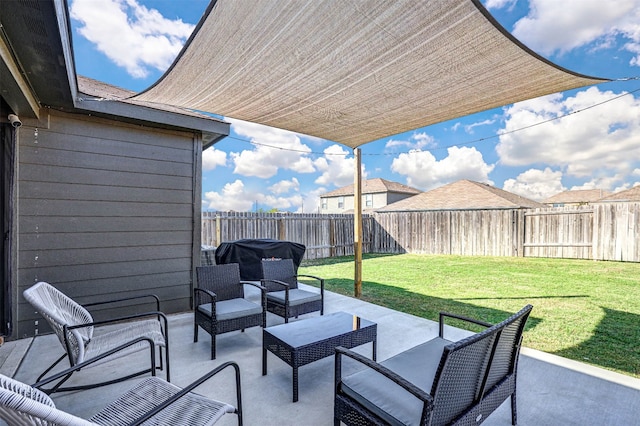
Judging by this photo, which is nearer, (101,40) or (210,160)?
(101,40)

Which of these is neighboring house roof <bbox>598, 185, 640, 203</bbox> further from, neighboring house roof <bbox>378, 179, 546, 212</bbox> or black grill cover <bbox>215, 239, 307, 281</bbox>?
black grill cover <bbox>215, 239, 307, 281</bbox>

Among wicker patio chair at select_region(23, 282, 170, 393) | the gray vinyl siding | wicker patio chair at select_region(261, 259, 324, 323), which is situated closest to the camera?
wicker patio chair at select_region(23, 282, 170, 393)

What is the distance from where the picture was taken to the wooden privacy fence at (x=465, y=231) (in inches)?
346

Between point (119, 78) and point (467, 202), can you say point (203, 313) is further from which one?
point (467, 202)

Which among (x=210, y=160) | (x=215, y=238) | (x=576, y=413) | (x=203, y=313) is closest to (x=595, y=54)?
(x=576, y=413)

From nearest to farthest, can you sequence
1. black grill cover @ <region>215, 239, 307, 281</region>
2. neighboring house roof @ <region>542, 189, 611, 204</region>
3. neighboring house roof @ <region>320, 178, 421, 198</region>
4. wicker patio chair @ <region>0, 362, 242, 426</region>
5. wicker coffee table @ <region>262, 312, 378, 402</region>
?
wicker patio chair @ <region>0, 362, 242, 426</region>, wicker coffee table @ <region>262, 312, 378, 402</region>, black grill cover @ <region>215, 239, 307, 281</region>, neighboring house roof @ <region>320, 178, 421, 198</region>, neighboring house roof @ <region>542, 189, 611, 204</region>

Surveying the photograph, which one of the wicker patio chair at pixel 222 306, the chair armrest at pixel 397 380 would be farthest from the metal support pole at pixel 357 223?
the chair armrest at pixel 397 380

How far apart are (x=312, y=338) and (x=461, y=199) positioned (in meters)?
14.5

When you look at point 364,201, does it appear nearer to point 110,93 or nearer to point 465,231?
point 465,231

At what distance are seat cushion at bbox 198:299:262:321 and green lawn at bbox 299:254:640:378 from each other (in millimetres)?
2354

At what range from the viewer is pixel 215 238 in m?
8.43

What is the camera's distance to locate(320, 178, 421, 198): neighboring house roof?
24.1 m

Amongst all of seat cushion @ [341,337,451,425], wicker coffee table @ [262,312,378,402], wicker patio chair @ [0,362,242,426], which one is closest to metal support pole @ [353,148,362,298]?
wicker coffee table @ [262,312,378,402]

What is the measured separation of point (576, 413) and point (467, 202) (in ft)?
44.3
